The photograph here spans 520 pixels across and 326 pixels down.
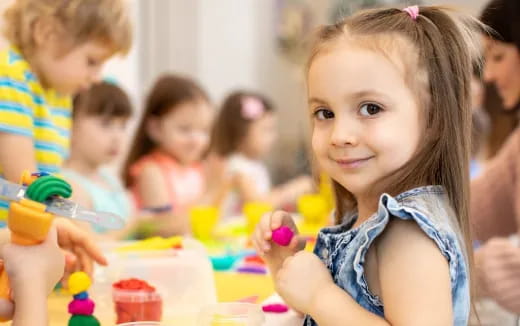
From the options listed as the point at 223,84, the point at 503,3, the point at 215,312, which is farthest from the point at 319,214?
the point at 223,84

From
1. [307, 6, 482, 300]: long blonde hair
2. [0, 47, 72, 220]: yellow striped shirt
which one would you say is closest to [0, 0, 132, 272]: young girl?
[0, 47, 72, 220]: yellow striped shirt

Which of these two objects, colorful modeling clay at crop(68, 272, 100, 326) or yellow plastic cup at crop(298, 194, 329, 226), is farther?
yellow plastic cup at crop(298, 194, 329, 226)

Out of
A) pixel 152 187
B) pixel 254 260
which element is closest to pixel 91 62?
pixel 254 260

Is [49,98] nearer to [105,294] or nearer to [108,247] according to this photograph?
[108,247]

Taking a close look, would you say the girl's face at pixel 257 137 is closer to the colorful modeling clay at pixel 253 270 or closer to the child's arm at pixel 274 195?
the child's arm at pixel 274 195

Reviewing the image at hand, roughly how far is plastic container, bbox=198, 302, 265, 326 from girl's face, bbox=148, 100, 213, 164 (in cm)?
167

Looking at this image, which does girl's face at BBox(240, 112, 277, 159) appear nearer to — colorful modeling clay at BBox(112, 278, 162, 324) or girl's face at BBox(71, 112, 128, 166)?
girl's face at BBox(71, 112, 128, 166)

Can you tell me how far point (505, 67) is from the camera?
1604 millimetres

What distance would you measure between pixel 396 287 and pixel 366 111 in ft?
0.70

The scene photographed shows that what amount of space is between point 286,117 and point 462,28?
337cm

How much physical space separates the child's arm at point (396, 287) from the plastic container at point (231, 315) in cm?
7

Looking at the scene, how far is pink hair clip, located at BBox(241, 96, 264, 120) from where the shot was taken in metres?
2.93

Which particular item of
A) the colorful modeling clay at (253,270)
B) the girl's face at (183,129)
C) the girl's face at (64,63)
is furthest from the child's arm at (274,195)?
the girl's face at (64,63)

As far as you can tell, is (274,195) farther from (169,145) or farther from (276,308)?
(276,308)
